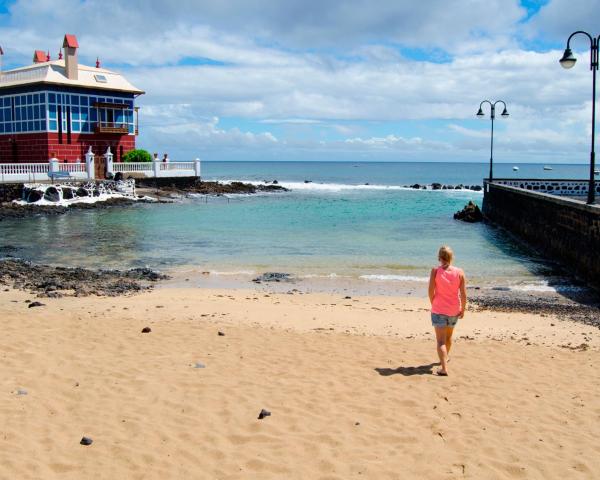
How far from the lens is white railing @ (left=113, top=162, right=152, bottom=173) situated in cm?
4725

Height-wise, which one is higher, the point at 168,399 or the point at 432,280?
the point at 432,280

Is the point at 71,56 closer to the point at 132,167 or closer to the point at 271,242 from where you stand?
the point at 132,167

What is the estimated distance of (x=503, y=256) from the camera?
20.3 m

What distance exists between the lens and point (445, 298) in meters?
7.18

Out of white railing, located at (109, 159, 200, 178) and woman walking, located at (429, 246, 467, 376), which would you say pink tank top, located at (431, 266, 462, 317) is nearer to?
woman walking, located at (429, 246, 467, 376)

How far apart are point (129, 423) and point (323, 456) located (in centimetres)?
→ 187

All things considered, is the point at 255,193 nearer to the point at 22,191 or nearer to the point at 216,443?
the point at 22,191

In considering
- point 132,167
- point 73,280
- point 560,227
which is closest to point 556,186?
point 560,227

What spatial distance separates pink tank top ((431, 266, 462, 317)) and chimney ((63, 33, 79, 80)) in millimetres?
46582

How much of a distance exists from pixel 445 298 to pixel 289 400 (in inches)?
92.7

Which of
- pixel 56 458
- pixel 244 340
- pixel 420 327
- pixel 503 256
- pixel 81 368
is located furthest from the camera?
pixel 503 256

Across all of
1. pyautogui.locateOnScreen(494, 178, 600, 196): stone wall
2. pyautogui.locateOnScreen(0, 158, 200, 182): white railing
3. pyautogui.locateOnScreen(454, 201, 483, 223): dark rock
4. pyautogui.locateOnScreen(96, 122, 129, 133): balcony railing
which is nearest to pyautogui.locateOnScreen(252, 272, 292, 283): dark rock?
pyautogui.locateOnScreen(454, 201, 483, 223): dark rock

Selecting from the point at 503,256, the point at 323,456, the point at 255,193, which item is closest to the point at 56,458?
the point at 323,456

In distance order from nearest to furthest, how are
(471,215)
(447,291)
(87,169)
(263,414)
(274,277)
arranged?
(263,414), (447,291), (274,277), (471,215), (87,169)
